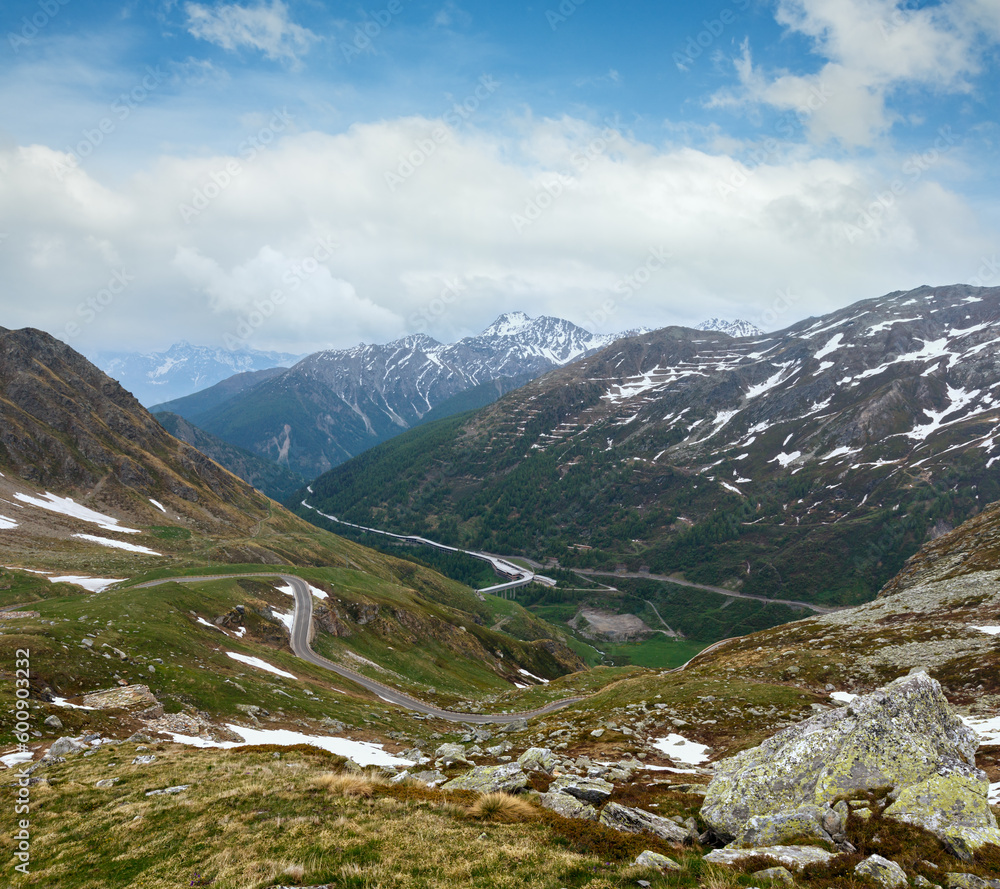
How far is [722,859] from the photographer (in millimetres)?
14383

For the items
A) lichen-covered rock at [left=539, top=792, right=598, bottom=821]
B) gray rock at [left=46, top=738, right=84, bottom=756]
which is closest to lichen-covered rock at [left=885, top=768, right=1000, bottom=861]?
lichen-covered rock at [left=539, top=792, right=598, bottom=821]

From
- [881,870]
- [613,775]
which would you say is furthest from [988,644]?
[881,870]

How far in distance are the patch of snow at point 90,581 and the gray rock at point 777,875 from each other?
91.1 metres

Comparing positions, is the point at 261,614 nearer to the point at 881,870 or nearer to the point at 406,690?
the point at 406,690

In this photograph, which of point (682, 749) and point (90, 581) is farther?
point (90, 581)

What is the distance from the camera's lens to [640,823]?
1772cm

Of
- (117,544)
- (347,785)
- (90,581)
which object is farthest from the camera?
(117,544)

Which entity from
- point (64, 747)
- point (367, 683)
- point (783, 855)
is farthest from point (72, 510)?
point (783, 855)

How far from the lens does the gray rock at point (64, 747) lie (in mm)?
27663

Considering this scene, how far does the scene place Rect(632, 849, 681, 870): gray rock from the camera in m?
13.7

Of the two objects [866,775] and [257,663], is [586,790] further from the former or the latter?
[257,663]

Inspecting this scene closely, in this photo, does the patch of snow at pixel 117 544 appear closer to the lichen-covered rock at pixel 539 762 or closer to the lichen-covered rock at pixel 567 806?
the lichen-covered rock at pixel 539 762

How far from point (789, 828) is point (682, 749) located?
25.6 m

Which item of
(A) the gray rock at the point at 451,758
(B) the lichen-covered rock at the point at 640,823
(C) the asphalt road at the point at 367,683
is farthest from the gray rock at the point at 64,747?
(C) the asphalt road at the point at 367,683
